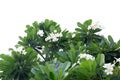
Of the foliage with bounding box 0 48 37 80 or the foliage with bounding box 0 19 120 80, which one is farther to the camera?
the foliage with bounding box 0 48 37 80

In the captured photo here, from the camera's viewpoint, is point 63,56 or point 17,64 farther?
point 17,64

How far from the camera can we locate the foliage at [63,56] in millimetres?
2977

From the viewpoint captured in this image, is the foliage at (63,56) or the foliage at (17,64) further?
the foliage at (17,64)

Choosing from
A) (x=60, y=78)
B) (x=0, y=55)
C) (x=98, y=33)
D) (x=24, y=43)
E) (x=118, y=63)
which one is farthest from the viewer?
(x=24, y=43)

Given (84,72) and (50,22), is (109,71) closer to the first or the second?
(84,72)

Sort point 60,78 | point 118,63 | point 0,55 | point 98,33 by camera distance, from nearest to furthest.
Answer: point 60,78 → point 118,63 → point 0,55 → point 98,33

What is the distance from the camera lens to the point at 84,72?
301 centimetres

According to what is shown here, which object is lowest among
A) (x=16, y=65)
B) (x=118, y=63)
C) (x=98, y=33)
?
(x=118, y=63)

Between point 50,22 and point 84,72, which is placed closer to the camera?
point 84,72

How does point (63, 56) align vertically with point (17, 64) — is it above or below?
below

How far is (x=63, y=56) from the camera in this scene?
373 centimetres

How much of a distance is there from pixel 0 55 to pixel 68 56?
968 mm

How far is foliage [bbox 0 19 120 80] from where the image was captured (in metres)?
2.98

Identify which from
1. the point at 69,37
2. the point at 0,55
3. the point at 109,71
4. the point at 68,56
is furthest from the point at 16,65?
the point at 109,71
